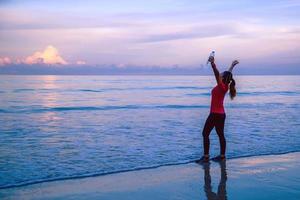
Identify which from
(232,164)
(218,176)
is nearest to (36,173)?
(218,176)

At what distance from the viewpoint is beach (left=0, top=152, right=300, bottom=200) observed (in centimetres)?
618

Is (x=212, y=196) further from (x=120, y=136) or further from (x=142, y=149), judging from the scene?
(x=120, y=136)

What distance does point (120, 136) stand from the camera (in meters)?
12.7

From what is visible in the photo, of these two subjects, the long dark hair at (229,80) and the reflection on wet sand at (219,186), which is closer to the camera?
the reflection on wet sand at (219,186)

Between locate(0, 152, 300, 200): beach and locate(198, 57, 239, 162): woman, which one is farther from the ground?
locate(198, 57, 239, 162): woman

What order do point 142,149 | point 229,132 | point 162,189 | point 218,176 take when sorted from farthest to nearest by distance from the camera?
point 229,132
point 142,149
point 218,176
point 162,189

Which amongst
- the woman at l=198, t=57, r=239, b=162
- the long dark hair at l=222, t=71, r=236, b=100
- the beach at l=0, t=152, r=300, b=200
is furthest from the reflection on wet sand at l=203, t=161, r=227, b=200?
the long dark hair at l=222, t=71, r=236, b=100

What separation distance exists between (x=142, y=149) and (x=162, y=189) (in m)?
3.98

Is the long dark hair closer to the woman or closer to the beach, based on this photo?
the woman

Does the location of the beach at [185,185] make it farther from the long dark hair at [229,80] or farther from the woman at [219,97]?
the long dark hair at [229,80]

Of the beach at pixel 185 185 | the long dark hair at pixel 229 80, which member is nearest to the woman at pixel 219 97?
the long dark hair at pixel 229 80

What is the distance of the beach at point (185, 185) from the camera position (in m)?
6.18

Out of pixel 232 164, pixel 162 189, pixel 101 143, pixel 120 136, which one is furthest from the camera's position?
pixel 120 136

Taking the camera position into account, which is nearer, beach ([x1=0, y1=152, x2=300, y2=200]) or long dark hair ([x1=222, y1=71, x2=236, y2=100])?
beach ([x1=0, y1=152, x2=300, y2=200])
